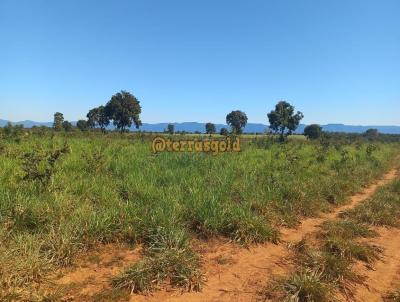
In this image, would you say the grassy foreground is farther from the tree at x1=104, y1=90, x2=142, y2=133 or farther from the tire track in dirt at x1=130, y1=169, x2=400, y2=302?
the tree at x1=104, y1=90, x2=142, y2=133

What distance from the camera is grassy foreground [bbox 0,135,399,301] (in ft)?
13.6

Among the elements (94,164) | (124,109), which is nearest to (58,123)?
(124,109)

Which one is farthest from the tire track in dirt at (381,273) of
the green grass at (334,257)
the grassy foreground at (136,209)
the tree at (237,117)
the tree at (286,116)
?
the tree at (237,117)

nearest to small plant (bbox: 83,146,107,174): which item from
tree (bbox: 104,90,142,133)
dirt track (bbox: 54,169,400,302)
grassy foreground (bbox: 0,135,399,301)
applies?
grassy foreground (bbox: 0,135,399,301)

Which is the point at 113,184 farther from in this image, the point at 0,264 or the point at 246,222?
the point at 0,264

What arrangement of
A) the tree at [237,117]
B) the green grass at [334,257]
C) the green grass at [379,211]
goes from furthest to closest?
the tree at [237,117]
the green grass at [379,211]
the green grass at [334,257]

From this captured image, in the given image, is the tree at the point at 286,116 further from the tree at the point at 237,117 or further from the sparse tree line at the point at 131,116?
the tree at the point at 237,117

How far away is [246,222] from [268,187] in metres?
2.60

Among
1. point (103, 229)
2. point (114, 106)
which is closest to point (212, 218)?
point (103, 229)

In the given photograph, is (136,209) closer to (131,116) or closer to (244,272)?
(244,272)

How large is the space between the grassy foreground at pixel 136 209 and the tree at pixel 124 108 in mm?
54412

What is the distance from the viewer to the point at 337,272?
4473mm

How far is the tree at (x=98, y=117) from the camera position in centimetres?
7125

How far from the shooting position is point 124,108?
208 ft
